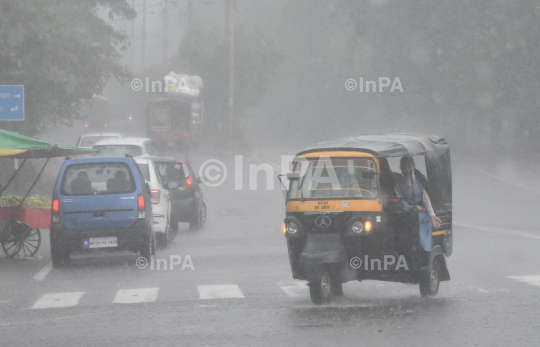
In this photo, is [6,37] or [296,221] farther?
[6,37]

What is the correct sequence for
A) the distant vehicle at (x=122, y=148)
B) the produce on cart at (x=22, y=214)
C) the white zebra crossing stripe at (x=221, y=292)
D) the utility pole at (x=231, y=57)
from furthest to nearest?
1. the utility pole at (x=231, y=57)
2. the distant vehicle at (x=122, y=148)
3. the produce on cart at (x=22, y=214)
4. the white zebra crossing stripe at (x=221, y=292)

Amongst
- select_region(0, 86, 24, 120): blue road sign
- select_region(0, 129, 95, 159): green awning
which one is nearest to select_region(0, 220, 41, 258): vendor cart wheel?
select_region(0, 129, 95, 159): green awning

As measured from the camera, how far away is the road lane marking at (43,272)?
14.3 metres

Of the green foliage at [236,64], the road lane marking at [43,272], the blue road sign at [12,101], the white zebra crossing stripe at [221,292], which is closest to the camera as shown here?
the white zebra crossing stripe at [221,292]

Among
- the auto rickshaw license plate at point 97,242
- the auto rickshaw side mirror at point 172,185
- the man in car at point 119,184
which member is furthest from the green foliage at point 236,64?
the auto rickshaw license plate at point 97,242

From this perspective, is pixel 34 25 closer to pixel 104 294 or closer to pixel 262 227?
pixel 262 227

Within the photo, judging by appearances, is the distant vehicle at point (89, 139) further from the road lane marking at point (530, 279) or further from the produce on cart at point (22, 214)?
the road lane marking at point (530, 279)

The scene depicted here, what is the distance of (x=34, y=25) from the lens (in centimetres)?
2875

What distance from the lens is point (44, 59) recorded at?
29969 millimetres

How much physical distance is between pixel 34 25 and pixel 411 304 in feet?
68.2

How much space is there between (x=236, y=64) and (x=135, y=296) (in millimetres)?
61551

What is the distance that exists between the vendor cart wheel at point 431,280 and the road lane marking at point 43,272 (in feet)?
19.6

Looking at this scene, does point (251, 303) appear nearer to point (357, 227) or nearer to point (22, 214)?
point (357, 227)

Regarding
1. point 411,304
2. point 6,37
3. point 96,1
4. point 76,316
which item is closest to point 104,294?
point 76,316
